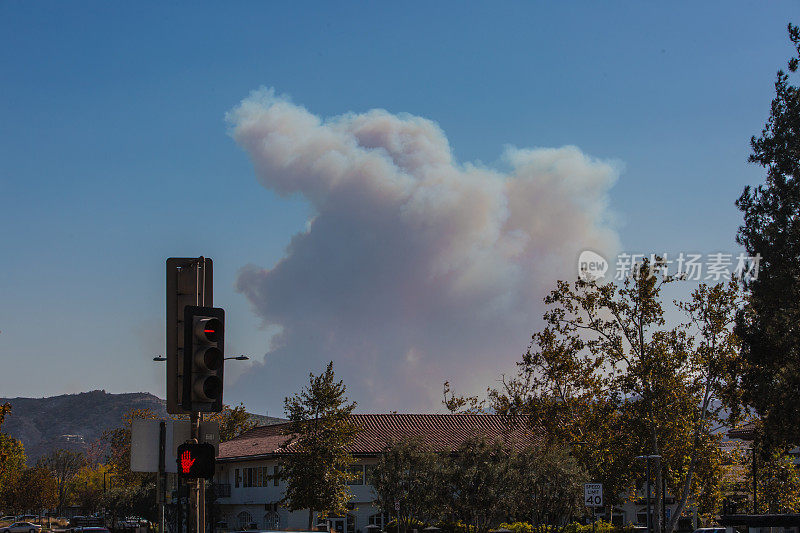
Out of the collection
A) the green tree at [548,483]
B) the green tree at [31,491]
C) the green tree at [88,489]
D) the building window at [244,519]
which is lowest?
the green tree at [88,489]

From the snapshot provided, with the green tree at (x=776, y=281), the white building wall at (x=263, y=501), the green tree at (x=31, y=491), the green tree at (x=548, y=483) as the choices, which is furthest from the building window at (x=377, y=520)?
the green tree at (x=31, y=491)

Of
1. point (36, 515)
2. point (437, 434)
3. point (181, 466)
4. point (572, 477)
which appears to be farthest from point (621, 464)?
point (36, 515)

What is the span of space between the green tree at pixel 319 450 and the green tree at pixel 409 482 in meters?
2.43

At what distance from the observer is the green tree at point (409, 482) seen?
173 feet

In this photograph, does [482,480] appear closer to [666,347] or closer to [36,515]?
[666,347]

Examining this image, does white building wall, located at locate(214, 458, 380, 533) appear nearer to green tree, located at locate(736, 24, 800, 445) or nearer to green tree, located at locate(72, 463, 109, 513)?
green tree, located at locate(736, 24, 800, 445)

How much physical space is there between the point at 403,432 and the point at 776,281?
46.7 meters

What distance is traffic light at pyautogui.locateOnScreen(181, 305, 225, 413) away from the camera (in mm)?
9062

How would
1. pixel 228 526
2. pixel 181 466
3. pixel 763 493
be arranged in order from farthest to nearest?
pixel 228 526, pixel 763 493, pixel 181 466

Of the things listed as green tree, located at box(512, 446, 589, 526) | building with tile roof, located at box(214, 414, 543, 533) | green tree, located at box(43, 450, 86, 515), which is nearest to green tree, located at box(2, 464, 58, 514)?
green tree, located at box(43, 450, 86, 515)

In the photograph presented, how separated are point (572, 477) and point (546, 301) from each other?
9.28m

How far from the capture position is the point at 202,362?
29.8ft

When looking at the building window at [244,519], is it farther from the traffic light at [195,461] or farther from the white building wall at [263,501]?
the traffic light at [195,461]

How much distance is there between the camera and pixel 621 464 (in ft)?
157
